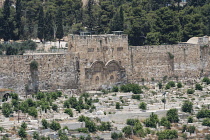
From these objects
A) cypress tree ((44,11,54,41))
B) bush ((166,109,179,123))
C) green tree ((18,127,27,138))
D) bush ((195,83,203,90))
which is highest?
cypress tree ((44,11,54,41))

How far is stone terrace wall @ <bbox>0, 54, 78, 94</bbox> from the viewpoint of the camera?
5319 centimetres

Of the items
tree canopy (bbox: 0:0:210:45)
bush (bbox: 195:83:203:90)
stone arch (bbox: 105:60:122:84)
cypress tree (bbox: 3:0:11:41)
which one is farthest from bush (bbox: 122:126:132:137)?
cypress tree (bbox: 3:0:11:41)

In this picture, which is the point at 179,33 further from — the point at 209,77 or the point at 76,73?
the point at 76,73

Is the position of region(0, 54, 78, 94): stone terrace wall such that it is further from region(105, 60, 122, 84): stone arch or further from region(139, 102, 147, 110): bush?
region(139, 102, 147, 110): bush

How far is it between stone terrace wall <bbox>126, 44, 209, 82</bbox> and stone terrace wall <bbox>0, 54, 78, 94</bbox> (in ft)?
15.4

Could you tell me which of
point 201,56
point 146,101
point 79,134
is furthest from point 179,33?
point 79,134

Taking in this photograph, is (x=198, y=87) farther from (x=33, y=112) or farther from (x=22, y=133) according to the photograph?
(x=22, y=133)

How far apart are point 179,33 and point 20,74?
1486cm

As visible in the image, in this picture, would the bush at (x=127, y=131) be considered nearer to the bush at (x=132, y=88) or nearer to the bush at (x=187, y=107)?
the bush at (x=187, y=107)

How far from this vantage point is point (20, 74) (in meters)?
53.7

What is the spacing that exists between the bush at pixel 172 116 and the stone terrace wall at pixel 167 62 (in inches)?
337

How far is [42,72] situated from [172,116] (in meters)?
9.53

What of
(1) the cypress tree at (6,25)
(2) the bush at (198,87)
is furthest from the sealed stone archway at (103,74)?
(1) the cypress tree at (6,25)

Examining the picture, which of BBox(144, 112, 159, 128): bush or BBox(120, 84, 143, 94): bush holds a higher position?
BBox(120, 84, 143, 94): bush
